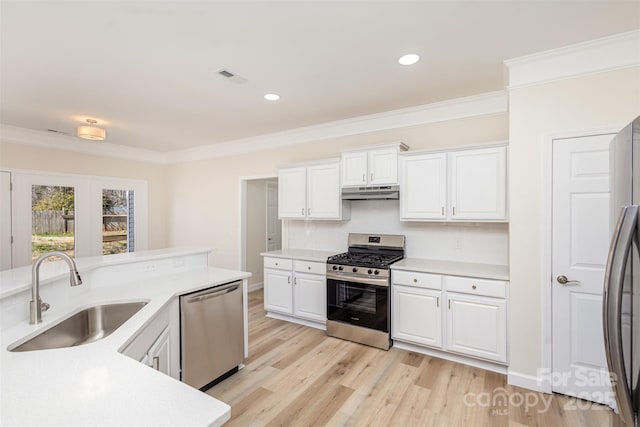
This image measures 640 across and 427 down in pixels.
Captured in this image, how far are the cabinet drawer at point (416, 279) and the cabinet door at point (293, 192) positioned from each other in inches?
61.1

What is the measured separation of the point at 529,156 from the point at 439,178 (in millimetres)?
833

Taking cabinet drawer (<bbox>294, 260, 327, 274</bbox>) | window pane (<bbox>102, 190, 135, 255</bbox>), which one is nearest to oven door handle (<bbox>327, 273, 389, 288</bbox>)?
cabinet drawer (<bbox>294, 260, 327, 274</bbox>)

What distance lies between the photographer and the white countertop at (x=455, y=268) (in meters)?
2.76

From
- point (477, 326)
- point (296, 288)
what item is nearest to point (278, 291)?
point (296, 288)

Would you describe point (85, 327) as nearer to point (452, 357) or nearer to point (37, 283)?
point (37, 283)

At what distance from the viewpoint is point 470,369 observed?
2818 millimetres

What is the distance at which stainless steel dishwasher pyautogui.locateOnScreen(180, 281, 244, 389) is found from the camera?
7.41 ft

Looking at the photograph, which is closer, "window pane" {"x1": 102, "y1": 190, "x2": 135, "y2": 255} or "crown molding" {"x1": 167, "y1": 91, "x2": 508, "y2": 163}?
"crown molding" {"x1": 167, "y1": 91, "x2": 508, "y2": 163}

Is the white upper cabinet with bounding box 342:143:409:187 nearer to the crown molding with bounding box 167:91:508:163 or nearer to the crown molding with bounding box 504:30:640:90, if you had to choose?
the crown molding with bounding box 167:91:508:163

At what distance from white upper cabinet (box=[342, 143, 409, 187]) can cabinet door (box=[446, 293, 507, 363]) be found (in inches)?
55.8

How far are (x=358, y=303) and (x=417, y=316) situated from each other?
63cm

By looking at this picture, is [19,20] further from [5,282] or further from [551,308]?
[551,308]

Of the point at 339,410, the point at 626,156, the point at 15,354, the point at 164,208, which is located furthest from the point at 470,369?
the point at 164,208

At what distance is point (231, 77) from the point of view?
2.81 m
